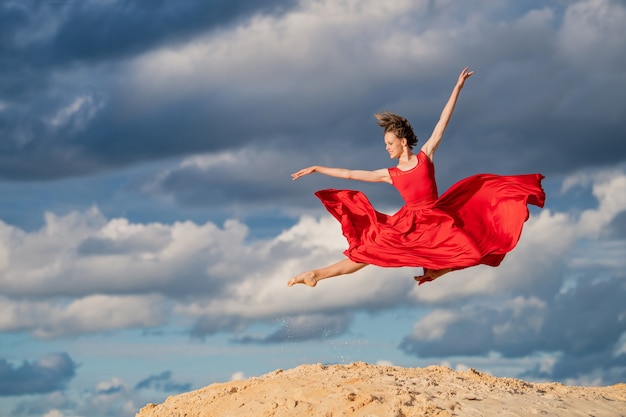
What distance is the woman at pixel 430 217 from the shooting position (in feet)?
48.7

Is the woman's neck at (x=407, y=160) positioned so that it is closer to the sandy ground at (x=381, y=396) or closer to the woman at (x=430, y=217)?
the woman at (x=430, y=217)

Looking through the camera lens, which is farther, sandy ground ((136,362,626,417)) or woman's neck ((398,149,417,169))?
woman's neck ((398,149,417,169))

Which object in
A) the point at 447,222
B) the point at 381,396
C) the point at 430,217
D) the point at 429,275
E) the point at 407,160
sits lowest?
the point at 381,396

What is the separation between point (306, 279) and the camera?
614 inches

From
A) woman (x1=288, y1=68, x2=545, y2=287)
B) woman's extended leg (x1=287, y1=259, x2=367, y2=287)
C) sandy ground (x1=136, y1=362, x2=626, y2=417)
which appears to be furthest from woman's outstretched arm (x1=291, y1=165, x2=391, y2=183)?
sandy ground (x1=136, y1=362, x2=626, y2=417)

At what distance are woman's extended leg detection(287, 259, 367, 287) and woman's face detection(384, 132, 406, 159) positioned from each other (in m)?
2.12

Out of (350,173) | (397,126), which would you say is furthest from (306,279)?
(397,126)

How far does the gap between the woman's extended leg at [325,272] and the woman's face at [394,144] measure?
6.96 feet

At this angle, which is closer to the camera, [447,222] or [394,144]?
[447,222]

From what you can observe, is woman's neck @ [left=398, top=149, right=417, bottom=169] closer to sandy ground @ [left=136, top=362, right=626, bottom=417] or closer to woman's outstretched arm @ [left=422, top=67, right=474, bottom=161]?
woman's outstretched arm @ [left=422, top=67, right=474, bottom=161]

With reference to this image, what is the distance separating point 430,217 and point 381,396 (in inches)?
128

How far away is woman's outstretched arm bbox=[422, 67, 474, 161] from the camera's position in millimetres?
15172

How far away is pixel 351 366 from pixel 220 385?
2987mm

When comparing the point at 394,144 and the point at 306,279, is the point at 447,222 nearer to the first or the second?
the point at 394,144
